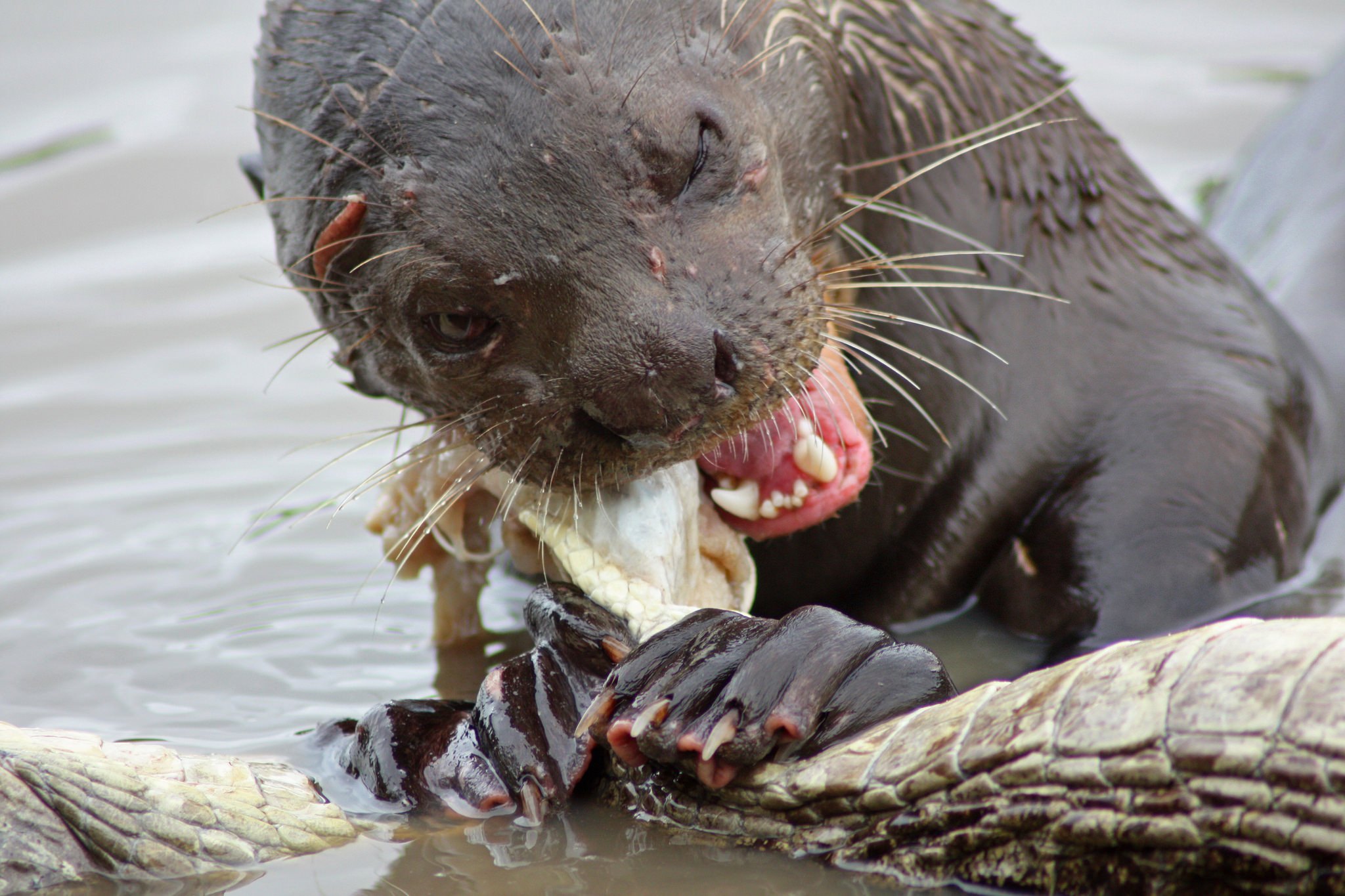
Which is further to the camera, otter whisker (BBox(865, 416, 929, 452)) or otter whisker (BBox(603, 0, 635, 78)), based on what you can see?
otter whisker (BBox(865, 416, 929, 452))

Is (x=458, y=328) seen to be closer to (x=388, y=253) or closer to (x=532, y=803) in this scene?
(x=388, y=253)

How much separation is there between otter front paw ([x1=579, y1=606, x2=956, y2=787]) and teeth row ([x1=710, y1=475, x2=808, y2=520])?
54 centimetres

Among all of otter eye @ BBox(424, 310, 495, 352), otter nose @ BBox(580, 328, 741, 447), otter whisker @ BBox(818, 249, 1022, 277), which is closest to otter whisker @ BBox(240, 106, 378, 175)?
otter eye @ BBox(424, 310, 495, 352)

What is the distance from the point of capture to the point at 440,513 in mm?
2773

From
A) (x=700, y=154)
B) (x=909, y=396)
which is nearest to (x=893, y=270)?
(x=909, y=396)

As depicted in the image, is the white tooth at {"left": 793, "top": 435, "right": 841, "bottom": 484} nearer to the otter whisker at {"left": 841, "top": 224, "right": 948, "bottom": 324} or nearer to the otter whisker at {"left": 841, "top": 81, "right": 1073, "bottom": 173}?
the otter whisker at {"left": 841, "top": 224, "right": 948, "bottom": 324}

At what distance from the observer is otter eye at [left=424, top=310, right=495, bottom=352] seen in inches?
96.5

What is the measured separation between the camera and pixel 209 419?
16.0 feet

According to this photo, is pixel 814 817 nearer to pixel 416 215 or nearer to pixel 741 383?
pixel 741 383

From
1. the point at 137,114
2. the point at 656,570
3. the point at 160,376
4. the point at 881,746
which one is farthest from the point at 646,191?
the point at 137,114

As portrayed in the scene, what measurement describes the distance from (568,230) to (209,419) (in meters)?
2.84

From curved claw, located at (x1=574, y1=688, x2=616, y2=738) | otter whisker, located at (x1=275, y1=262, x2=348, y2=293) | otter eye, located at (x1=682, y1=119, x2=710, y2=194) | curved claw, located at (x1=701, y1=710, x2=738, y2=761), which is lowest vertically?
curved claw, located at (x1=701, y1=710, x2=738, y2=761)

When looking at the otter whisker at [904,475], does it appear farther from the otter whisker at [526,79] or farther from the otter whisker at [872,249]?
the otter whisker at [526,79]

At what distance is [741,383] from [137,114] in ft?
19.0
